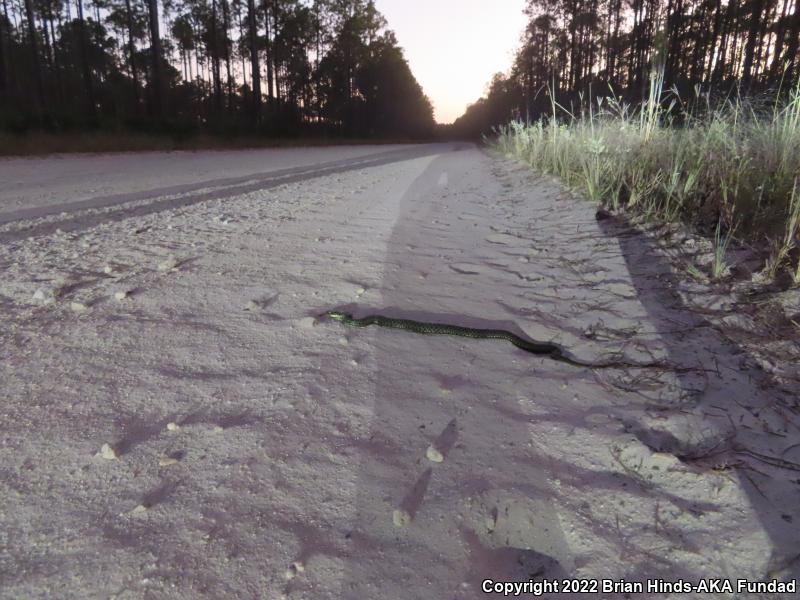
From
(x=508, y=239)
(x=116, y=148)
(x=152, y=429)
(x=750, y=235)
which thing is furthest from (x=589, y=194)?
(x=116, y=148)

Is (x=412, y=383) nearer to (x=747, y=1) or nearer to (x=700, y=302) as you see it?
(x=700, y=302)

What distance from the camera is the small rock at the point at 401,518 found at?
1.35 meters

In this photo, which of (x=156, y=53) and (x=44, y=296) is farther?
(x=156, y=53)

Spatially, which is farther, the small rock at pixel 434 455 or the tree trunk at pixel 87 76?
the tree trunk at pixel 87 76

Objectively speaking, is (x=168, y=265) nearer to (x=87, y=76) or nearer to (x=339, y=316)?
(x=339, y=316)

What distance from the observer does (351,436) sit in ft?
5.60

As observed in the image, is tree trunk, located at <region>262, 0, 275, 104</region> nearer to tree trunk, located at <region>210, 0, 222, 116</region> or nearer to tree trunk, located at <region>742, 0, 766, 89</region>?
tree trunk, located at <region>210, 0, 222, 116</region>

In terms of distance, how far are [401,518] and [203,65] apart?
4495 cm

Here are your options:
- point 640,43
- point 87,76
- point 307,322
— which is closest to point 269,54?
point 87,76

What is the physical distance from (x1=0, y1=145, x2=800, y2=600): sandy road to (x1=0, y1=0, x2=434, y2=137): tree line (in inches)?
697

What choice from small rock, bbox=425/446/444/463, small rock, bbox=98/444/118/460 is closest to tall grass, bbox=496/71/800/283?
small rock, bbox=425/446/444/463

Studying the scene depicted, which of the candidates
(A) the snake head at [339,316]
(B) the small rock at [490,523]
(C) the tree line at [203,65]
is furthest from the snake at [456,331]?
(C) the tree line at [203,65]

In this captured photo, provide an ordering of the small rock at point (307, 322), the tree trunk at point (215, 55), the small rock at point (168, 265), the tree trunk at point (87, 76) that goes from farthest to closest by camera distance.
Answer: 1. the tree trunk at point (215, 55)
2. the tree trunk at point (87, 76)
3. the small rock at point (168, 265)
4. the small rock at point (307, 322)

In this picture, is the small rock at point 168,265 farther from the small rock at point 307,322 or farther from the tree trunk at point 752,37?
the tree trunk at point 752,37
